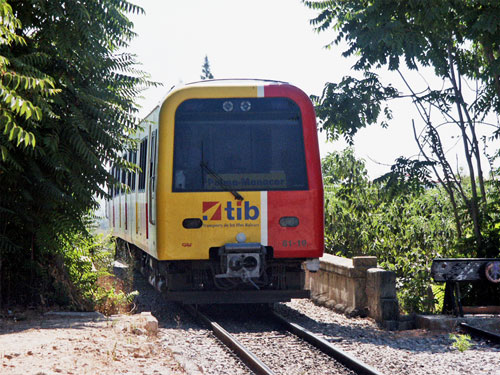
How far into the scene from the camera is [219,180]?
34.0 ft

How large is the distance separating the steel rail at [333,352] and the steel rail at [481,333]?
1838mm

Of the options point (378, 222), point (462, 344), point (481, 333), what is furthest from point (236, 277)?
point (378, 222)

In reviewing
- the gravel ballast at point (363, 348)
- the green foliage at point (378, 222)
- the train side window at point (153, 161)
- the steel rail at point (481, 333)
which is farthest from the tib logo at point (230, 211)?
the green foliage at point (378, 222)

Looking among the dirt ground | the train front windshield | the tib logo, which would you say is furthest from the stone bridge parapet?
the dirt ground

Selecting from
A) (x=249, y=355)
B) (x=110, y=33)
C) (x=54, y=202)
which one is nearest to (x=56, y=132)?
(x=54, y=202)

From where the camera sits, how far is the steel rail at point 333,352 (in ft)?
22.4

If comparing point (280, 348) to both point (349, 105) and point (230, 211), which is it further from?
point (349, 105)

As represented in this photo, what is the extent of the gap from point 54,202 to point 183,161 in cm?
178

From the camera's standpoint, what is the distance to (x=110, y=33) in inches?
403

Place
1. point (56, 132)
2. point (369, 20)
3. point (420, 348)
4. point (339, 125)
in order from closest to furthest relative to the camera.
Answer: point (420, 348) → point (56, 132) → point (369, 20) → point (339, 125)

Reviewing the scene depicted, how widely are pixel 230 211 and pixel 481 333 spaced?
3.57 m

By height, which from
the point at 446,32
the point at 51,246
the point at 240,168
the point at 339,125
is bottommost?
the point at 51,246

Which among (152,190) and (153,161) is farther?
(153,161)

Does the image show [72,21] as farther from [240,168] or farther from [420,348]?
[420,348]
